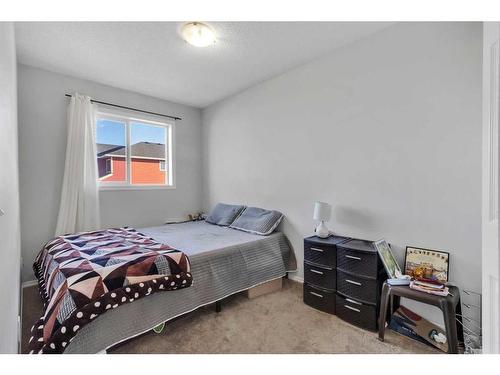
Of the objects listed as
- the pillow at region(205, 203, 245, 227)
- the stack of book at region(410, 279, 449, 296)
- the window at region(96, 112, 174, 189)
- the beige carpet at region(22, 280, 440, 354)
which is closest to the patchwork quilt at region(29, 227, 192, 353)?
the beige carpet at region(22, 280, 440, 354)

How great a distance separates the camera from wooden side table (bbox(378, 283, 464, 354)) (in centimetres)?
147

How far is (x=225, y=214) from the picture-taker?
3424mm

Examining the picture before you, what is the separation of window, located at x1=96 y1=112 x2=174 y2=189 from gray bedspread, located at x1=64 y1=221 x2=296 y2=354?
105 cm

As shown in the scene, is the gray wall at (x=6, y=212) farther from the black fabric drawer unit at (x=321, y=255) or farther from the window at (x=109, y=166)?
the window at (x=109, y=166)

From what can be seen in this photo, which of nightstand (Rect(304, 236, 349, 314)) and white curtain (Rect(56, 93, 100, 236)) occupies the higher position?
white curtain (Rect(56, 93, 100, 236))

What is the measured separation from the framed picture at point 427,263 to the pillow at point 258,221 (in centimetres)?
137

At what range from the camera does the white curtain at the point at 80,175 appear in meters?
2.87

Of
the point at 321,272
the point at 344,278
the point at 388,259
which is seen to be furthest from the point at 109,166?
the point at 388,259

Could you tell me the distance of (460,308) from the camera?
169 centimetres

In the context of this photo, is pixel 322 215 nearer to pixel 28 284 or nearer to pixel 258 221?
pixel 258 221

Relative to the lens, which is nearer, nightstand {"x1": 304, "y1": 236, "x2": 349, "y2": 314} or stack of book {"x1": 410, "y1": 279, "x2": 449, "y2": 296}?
stack of book {"x1": 410, "y1": 279, "x2": 449, "y2": 296}

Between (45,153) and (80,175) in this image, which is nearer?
(45,153)

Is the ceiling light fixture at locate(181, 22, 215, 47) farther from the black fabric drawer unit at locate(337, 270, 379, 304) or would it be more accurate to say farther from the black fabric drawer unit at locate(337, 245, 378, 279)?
the black fabric drawer unit at locate(337, 270, 379, 304)

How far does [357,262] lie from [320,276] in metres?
0.40
